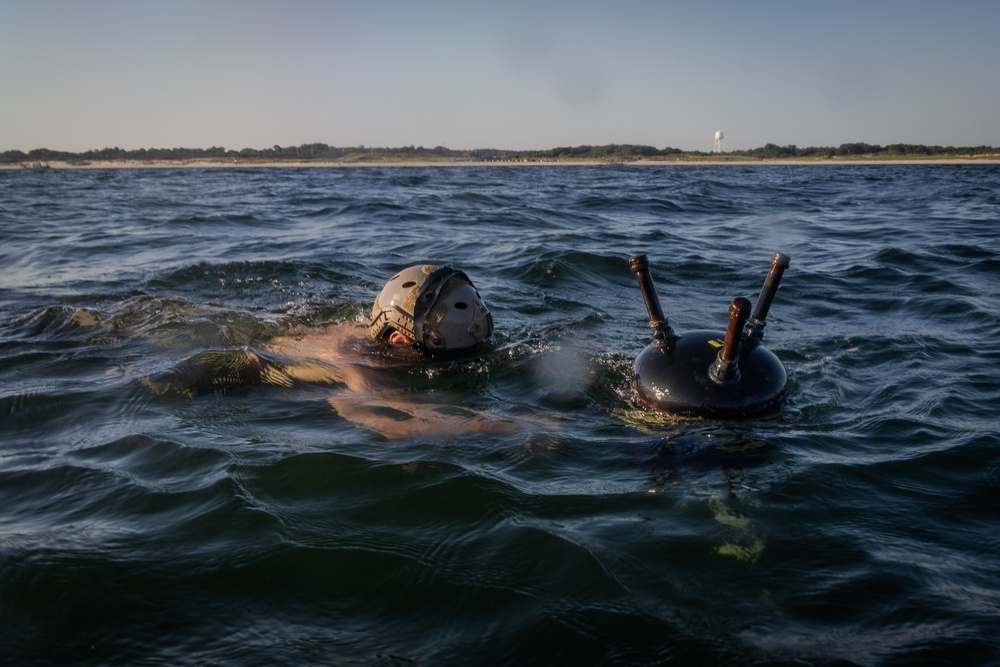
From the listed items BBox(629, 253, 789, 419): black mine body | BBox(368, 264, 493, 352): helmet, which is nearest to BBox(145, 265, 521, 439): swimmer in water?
BBox(368, 264, 493, 352): helmet

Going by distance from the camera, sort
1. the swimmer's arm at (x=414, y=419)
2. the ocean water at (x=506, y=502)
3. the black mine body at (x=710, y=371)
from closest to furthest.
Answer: the ocean water at (x=506, y=502) < the black mine body at (x=710, y=371) < the swimmer's arm at (x=414, y=419)

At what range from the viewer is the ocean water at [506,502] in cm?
299

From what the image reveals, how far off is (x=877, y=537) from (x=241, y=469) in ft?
11.1

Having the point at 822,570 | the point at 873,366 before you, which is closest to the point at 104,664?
the point at 822,570

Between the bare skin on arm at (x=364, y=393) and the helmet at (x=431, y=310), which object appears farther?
the helmet at (x=431, y=310)

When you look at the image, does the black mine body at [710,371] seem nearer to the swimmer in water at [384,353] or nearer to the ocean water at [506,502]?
the ocean water at [506,502]

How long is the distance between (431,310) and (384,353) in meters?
0.57

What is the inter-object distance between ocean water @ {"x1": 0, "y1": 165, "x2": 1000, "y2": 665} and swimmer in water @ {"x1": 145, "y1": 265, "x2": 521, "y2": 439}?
9 cm

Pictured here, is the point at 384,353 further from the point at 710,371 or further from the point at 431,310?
the point at 710,371

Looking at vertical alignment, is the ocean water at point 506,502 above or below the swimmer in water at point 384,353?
below

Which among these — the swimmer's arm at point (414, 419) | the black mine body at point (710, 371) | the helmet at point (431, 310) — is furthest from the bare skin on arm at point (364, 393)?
the black mine body at point (710, 371)

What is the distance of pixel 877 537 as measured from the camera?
12.0ft

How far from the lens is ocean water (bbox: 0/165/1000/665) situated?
9.82ft

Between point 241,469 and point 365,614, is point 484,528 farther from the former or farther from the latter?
point 241,469
